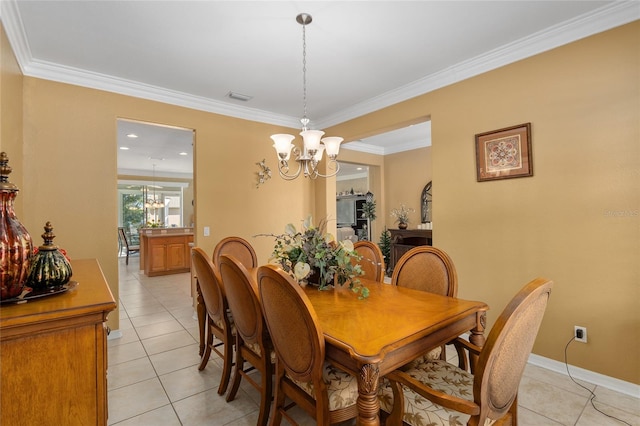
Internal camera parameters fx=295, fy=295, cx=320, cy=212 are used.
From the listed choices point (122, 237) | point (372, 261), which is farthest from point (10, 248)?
point (122, 237)

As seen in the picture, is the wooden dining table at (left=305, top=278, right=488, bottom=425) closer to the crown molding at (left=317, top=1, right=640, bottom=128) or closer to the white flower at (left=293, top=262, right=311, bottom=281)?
the white flower at (left=293, top=262, right=311, bottom=281)

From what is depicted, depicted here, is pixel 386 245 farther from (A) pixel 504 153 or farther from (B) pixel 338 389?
(B) pixel 338 389

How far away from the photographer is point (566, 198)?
7.72ft

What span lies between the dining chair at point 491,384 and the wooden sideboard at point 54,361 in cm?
112

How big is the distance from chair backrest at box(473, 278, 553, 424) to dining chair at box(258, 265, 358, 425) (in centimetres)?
59

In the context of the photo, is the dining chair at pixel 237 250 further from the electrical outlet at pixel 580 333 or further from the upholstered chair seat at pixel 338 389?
the electrical outlet at pixel 580 333

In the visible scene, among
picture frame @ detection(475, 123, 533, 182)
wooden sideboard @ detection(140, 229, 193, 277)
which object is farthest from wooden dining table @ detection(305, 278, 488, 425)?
wooden sideboard @ detection(140, 229, 193, 277)

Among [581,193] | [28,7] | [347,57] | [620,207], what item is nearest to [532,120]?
[581,193]

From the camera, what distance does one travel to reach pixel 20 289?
101 centimetres

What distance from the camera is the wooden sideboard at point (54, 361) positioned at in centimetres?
88

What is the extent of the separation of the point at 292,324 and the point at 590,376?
2.48 m

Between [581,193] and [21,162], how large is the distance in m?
4.79

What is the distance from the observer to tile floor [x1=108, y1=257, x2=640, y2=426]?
189cm

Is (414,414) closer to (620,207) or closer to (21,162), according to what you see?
(620,207)
